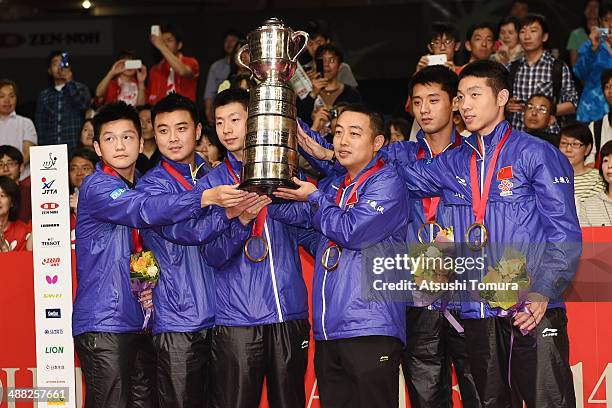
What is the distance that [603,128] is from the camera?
884 cm

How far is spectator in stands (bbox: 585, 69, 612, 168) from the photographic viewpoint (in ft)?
28.9

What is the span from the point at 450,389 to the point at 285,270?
1.22 m

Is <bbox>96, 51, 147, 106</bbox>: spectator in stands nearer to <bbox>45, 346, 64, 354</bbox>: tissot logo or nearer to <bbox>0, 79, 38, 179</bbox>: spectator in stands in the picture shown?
<bbox>0, 79, 38, 179</bbox>: spectator in stands

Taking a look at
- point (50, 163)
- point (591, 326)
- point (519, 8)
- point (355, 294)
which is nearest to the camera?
point (355, 294)

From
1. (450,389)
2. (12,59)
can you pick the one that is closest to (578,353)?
(450,389)

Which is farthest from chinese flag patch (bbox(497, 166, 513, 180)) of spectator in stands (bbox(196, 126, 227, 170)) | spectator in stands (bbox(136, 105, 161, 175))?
spectator in stands (bbox(136, 105, 161, 175))

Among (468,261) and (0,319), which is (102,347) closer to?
(0,319)

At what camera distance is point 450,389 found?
A: 19.1ft

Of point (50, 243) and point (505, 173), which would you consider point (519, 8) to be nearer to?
point (505, 173)

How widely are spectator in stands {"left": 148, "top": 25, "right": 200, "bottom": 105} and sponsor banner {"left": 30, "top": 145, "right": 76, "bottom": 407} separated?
190 inches

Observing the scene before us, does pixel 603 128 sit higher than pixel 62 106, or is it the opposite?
pixel 62 106

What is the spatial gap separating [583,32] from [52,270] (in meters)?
7.17

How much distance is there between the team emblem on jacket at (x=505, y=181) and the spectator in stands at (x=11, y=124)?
22.2 ft

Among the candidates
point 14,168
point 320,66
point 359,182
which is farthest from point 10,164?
point 359,182
